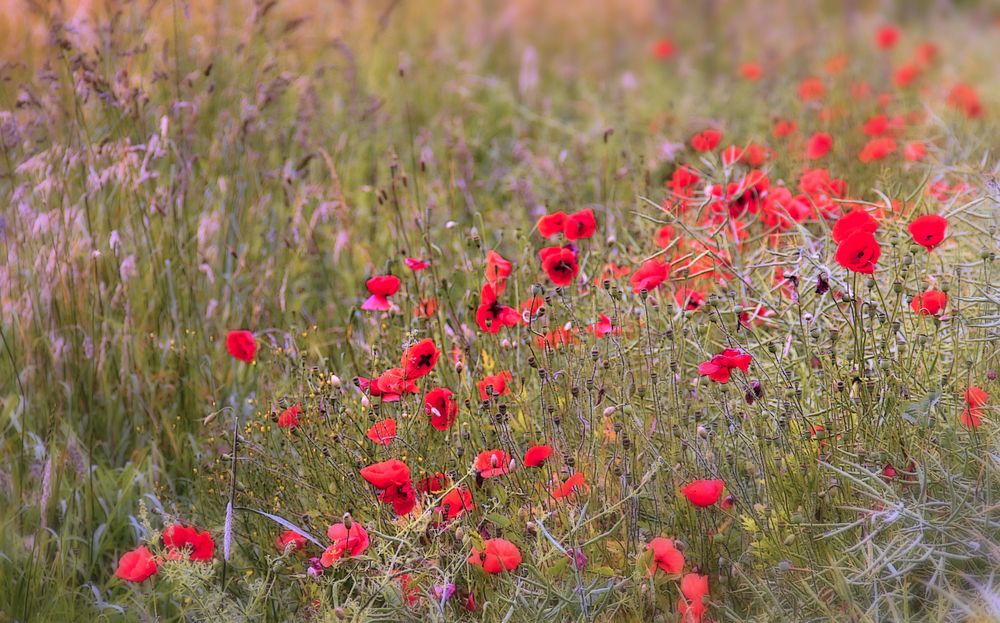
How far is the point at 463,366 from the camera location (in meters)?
2.55

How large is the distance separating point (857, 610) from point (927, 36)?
711 centimetres

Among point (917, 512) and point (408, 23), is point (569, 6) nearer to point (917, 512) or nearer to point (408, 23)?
point (408, 23)

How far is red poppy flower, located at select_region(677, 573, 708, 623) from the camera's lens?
2.03m

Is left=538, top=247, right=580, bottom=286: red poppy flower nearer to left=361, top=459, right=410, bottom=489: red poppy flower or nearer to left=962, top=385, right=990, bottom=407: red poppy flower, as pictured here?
left=361, top=459, right=410, bottom=489: red poppy flower

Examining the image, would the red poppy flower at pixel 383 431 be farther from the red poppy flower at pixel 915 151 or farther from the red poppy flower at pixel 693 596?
the red poppy flower at pixel 915 151

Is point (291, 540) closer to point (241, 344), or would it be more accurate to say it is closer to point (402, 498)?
point (402, 498)

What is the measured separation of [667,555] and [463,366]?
0.70m

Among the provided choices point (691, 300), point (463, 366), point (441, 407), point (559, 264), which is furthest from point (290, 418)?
point (691, 300)

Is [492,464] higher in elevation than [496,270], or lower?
lower

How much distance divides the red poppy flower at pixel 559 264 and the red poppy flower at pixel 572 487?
0.47 m

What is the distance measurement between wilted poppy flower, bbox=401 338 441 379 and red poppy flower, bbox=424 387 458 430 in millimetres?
53

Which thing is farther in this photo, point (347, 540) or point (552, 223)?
point (552, 223)

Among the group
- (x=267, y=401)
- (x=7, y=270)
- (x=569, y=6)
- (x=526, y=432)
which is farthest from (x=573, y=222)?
(x=569, y=6)

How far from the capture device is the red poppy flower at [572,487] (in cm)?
220
